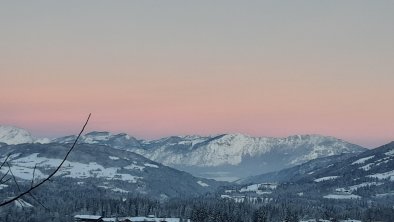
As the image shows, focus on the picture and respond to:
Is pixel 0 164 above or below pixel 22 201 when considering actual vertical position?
above

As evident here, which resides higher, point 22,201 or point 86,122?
point 86,122

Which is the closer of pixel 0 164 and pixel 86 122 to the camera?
pixel 86 122

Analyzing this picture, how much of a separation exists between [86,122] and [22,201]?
1.62 meters

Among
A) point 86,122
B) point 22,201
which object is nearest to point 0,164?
point 22,201

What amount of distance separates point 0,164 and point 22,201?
832 mm

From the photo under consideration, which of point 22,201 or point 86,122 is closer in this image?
point 86,122

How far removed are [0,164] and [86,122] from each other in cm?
194

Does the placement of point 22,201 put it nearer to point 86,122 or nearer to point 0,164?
point 0,164

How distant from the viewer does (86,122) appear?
7402mm

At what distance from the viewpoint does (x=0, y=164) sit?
333 inches
